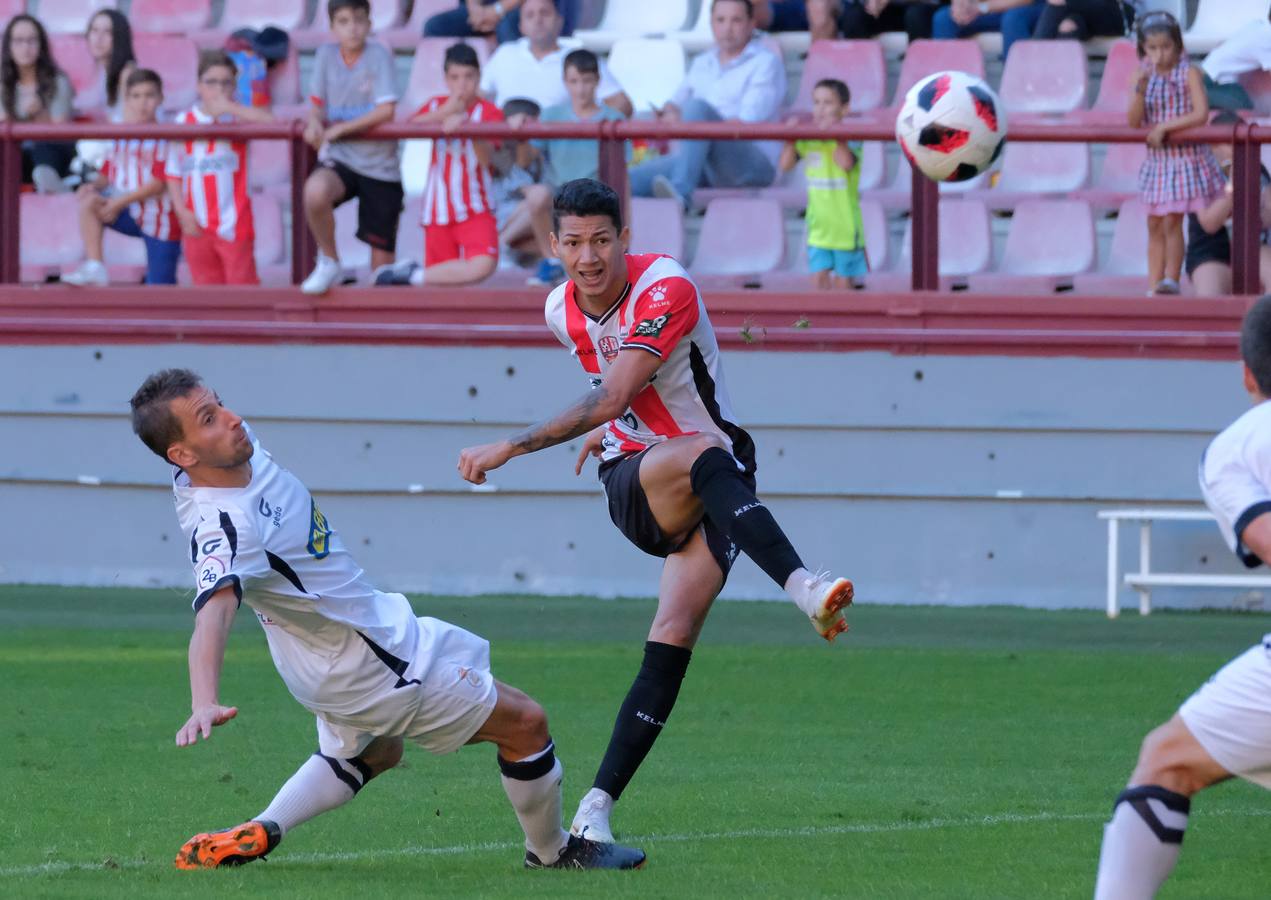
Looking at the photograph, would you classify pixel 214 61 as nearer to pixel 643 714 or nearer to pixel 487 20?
pixel 487 20

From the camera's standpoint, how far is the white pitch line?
18.1ft

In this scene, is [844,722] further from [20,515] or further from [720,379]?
[20,515]

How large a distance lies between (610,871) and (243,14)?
12557 mm

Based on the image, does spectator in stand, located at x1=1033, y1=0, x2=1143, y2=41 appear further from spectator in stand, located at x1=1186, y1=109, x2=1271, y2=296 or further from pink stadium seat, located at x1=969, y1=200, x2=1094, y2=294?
spectator in stand, located at x1=1186, y1=109, x2=1271, y2=296

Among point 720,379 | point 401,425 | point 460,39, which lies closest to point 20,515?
point 401,425

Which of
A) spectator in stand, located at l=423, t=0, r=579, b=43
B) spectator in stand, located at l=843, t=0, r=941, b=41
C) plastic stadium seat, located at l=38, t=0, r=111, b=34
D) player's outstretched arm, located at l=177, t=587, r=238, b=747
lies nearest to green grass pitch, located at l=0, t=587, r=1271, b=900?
player's outstretched arm, located at l=177, t=587, r=238, b=747

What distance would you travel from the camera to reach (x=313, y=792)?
5.49 m

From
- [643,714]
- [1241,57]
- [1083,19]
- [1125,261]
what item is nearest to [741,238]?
[1125,261]

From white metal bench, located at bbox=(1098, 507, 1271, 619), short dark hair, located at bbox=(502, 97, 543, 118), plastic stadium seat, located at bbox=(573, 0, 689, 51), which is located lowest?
white metal bench, located at bbox=(1098, 507, 1271, 619)

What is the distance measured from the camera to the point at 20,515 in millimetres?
13195

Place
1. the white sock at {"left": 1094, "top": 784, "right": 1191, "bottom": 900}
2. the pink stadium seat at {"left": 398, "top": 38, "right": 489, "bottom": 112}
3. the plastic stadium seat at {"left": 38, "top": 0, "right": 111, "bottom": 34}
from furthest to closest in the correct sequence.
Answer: the plastic stadium seat at {"left": 38, "top": 0, "right": 111, "bottom": 34} → the pink stadium seat at {"left": 398, "top": 38, "right": 489, "bottom": 112} → the white sock at {"left": 1094, "top": 784, "right": 1191, "bottom": 900}

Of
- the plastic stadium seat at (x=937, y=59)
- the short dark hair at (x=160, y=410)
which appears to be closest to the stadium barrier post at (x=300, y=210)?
the plastic stadium seat at (x=937, y=59)

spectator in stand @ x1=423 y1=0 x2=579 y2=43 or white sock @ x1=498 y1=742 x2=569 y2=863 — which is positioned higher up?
spectator in stand @ x1=423 y1=0 x2=579 y2=43

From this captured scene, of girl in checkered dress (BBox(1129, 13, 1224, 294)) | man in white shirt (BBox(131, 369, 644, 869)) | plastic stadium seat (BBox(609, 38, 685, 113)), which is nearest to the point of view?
man in white shirt (BBox(131, 369, 644, 869))
